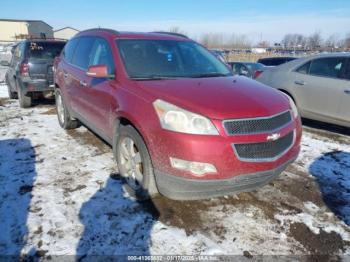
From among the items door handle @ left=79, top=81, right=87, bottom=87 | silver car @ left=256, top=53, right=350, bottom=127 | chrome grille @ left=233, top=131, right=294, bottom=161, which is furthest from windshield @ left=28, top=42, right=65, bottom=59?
chrome grille @ left=233, top=131, right=294, bottom=161

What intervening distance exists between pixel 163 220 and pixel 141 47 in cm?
218

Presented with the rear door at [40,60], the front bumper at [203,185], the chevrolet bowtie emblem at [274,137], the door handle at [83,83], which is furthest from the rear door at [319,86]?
the rear door at [40,60]

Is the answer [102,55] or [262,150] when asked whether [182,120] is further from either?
[102,55]

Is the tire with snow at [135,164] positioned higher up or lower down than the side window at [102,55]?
lower down

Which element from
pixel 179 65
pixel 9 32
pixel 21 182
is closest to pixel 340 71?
pixel 179 65

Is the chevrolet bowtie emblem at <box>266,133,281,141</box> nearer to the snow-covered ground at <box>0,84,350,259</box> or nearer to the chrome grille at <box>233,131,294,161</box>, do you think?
the chrome grille at <box>233,131,294,161</box>

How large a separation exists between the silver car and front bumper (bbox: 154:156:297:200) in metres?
3.59

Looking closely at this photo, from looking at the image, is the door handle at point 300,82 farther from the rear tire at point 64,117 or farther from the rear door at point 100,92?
the rear tire at point 64,117

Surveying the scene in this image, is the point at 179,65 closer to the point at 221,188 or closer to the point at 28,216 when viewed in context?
the point at 221,188

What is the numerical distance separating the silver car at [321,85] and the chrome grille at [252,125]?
11.0 feet

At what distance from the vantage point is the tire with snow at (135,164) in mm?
3127

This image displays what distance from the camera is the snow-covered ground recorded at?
2.74 metres

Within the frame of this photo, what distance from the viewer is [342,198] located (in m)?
3.62

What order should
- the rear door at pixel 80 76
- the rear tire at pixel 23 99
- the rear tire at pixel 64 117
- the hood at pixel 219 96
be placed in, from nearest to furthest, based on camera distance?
the hood at pixel 219 96 → the rear door at pixel 80 76 → the rear tire at pixel 64 117 → the rear tire at pixel 23 99
